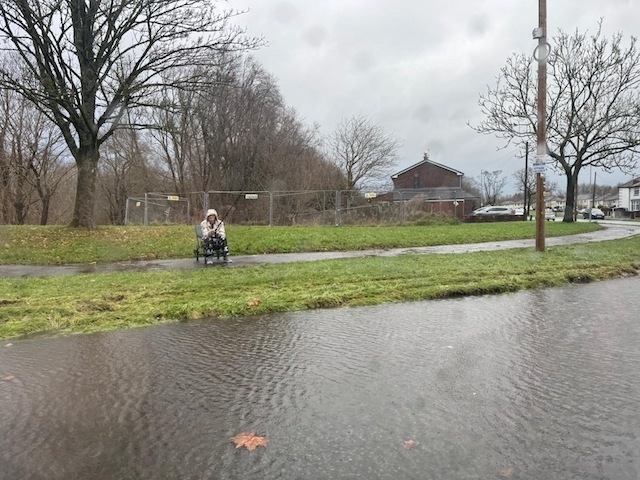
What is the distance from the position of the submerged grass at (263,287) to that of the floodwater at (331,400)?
68cm

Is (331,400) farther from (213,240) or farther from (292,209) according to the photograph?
(292,209)

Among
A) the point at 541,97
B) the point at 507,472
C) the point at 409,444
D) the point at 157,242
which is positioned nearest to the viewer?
the point at 507,472

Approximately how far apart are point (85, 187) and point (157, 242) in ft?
17.9

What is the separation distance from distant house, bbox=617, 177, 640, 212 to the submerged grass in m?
97.6

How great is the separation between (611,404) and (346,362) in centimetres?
223

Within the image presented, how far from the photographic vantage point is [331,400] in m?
3.88

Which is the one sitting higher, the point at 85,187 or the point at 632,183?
the point at 632,183

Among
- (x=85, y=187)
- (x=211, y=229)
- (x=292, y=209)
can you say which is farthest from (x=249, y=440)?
(x=292, y=209)

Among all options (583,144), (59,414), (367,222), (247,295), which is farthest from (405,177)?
(59,414)

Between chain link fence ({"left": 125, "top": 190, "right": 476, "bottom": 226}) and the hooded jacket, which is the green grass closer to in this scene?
the hooded jacket

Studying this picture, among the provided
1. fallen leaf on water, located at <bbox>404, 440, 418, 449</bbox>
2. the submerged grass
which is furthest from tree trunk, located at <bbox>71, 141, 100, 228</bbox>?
fallen leaf on water, located at <bbox>404, 440, 418, 449</bbox>

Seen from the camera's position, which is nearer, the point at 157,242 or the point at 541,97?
the point at 541,97

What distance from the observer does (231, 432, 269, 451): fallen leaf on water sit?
10.4 feet

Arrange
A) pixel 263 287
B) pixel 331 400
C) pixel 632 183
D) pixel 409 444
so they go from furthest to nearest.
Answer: pixel 632 183, pixel 263 287, pixel 331 400, pixel 409 444
